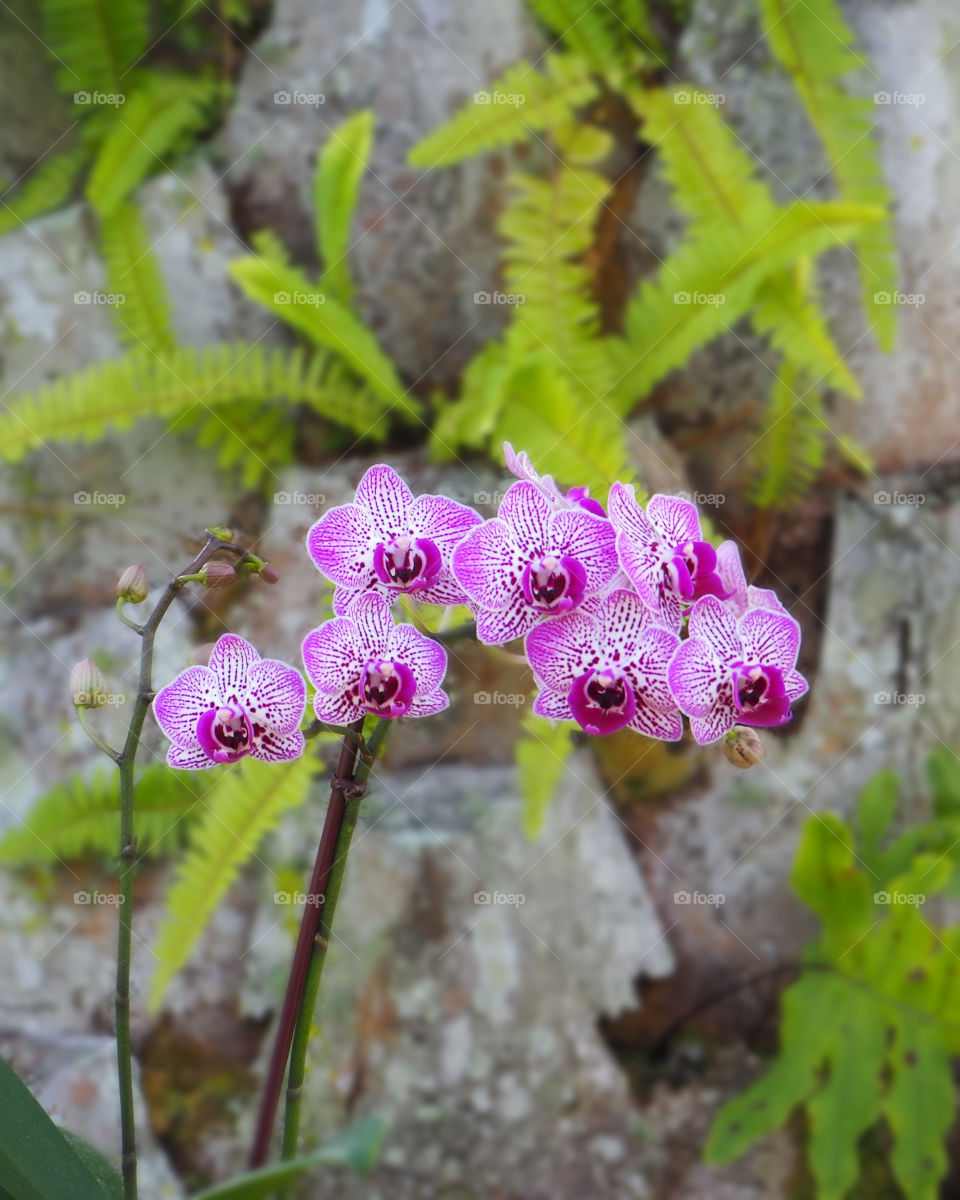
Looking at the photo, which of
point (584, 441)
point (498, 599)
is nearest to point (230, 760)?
point (498, 599)

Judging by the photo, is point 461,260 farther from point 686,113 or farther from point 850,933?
point 850,933

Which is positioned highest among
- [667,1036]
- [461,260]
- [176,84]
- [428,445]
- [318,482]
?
[176,84]
